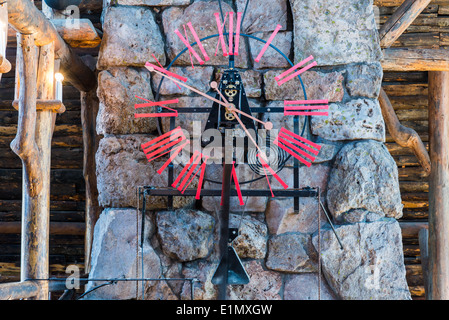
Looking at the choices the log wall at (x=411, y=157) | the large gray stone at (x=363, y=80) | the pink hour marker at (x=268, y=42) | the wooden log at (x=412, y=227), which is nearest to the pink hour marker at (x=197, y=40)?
the pink hour marker at (x=268, y=42)

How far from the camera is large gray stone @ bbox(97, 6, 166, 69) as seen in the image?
8.68ft

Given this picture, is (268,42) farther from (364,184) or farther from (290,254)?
(290,254)

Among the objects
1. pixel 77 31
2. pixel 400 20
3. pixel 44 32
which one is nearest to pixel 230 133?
pixel 44 32

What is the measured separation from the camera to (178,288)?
252cm

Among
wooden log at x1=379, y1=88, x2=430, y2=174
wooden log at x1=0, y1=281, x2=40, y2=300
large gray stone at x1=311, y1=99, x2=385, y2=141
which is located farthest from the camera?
wooden log at x1=379, y1=88, x2=430, y2=174

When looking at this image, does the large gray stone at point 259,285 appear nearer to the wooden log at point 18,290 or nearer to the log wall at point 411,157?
the wooden log at point 18,290

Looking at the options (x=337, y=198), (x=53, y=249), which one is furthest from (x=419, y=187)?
(x=53, y=249)

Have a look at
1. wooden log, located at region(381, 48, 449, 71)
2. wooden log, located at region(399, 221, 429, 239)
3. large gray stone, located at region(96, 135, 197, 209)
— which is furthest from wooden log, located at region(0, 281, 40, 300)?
wooden log, located at region(399, 221, 429, 239)

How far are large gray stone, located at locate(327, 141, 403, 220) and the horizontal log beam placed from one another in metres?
1.57

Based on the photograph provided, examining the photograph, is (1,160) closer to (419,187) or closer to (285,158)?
(285,158)

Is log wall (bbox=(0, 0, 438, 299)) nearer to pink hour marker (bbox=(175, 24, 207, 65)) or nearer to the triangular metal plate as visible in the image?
pink hour marker (bbox=(175, 24, 207, 65))

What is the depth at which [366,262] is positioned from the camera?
244 cm

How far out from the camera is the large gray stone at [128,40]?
8.68 feet

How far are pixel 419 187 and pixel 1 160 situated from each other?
3924mm
